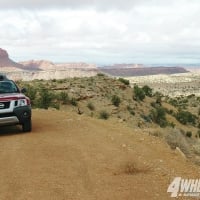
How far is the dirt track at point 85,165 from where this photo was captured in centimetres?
866

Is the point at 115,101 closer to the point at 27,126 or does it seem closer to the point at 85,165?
the point at 27,126

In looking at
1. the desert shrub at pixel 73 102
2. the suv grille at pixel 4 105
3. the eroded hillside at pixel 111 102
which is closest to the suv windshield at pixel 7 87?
the suv grille at pixel 4 105

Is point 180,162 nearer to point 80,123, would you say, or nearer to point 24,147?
point 24,147

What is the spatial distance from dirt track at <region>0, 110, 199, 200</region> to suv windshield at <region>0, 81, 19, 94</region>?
1.46 metres

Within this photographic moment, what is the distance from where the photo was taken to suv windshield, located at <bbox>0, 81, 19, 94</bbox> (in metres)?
16.2

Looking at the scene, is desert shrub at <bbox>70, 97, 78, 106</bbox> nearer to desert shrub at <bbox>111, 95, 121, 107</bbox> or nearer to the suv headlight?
desert shrub at <bbox>111, 95, 121, 107</bbox>

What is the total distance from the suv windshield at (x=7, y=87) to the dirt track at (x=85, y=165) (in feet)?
4.80

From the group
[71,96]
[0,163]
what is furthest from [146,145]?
[71,96]

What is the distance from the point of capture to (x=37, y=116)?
20.0 metres

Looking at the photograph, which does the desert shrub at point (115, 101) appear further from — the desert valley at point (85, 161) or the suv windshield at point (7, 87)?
the suv windshield at point (7, 87)

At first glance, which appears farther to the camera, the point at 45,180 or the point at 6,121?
the point at 6,121

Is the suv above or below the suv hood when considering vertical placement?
below

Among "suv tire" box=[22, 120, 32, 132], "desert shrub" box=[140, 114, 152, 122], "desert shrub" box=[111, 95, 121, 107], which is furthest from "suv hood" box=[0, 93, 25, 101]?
"desert shrub" box=[140, 114, 152, 122]

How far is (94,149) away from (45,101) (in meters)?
21.5
